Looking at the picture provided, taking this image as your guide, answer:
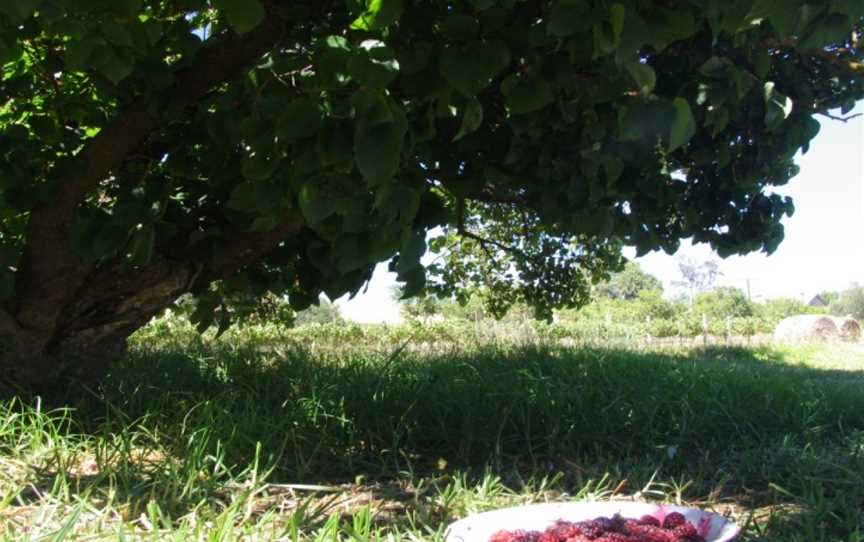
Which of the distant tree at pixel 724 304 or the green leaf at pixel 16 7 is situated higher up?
the distant tree at pixel 724 304

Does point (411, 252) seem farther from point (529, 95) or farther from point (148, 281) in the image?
point (148, 281)

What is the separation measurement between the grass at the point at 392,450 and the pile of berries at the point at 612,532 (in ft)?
1.29

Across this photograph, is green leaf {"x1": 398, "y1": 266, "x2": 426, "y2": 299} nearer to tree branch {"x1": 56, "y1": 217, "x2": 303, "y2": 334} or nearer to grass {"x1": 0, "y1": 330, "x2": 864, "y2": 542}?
grass {"x1": 0, "y1": 330, "x2": 864, "y2": 542}

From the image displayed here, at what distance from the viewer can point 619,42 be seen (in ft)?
5.24

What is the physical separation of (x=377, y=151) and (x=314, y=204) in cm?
22

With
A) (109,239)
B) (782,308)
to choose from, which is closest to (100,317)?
(109,239)

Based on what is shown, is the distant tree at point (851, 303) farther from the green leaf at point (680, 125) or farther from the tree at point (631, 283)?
the green leaf at point (680, 125)

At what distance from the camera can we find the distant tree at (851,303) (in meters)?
45.2

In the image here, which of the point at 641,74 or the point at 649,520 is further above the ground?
the point at 641,74

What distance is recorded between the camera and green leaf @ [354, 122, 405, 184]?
155 cm

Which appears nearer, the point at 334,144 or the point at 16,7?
the point at 16,7

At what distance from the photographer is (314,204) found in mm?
1701

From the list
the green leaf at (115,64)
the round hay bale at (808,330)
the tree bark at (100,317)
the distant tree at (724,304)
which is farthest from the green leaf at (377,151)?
the distant tree at (724,304)

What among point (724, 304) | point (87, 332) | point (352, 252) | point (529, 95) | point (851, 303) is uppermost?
point (851, 303)
